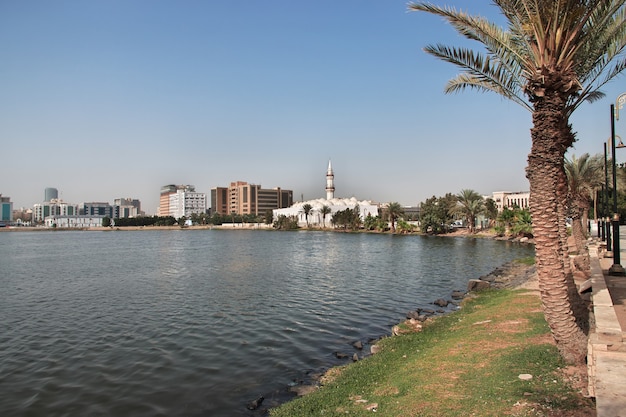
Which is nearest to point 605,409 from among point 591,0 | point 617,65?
point 591,0

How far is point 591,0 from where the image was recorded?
8.89 metres

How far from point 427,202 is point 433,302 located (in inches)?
3042

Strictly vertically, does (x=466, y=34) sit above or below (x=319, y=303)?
above

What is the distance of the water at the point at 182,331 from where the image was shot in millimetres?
12141

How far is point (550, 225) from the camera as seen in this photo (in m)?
8.66

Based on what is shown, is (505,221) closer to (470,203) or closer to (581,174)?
(470,203)

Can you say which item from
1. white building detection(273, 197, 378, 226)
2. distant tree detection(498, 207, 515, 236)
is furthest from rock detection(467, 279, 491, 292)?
white building detection(273, 197, 378, 226)

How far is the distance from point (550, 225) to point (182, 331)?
15.6 m

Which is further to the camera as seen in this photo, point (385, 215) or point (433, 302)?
point (385, 215)

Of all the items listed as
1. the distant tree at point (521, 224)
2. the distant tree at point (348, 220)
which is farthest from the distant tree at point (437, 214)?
the distant tree at point (348, 220)

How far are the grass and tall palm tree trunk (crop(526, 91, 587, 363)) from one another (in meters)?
0.73

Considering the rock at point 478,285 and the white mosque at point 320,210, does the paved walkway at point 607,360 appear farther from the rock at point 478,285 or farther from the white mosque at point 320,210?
the white mosque at point 320,210

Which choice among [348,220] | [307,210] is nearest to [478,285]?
[348,220]

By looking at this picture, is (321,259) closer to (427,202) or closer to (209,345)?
(209,345)
